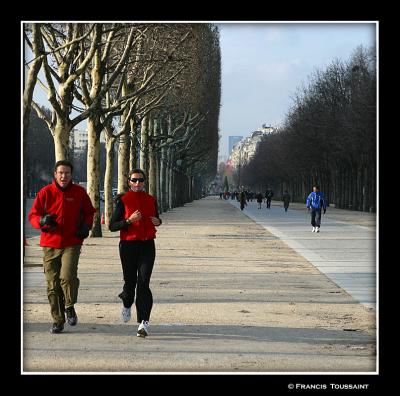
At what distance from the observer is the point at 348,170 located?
73688mm

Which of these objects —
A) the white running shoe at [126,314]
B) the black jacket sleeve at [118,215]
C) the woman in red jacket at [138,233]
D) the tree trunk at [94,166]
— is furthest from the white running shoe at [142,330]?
the tree trunk at [94,166]

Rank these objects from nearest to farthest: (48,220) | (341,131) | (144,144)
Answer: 1. (48,220)
2. (144,144)
3. (341,131)

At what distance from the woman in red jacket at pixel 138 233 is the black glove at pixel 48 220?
1.82ft

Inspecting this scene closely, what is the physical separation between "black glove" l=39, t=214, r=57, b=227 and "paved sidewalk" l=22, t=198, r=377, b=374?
3.49ft

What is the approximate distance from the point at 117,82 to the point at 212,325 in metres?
33.0

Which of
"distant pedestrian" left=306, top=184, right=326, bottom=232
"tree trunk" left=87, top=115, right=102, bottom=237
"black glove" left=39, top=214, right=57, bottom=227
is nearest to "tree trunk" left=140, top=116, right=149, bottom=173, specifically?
"distant pedestrian" left=306, top=184, right=326, bottom=232

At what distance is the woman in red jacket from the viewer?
966cm

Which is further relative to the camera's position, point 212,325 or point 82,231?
point 212,325

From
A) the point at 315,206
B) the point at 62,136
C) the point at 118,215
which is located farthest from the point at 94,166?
the point at 118,215

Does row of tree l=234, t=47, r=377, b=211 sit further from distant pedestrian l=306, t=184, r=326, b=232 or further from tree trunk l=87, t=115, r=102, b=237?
tree trunk l=87, t=115, r=102, b=237

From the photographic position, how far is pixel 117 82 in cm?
4284

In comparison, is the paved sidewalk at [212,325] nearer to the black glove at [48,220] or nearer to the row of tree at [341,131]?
the black glove at [48,220]

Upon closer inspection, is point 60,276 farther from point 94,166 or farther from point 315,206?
point 315,206

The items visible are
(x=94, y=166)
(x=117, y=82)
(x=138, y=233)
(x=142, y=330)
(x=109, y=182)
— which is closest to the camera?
(x=142, y=330)
